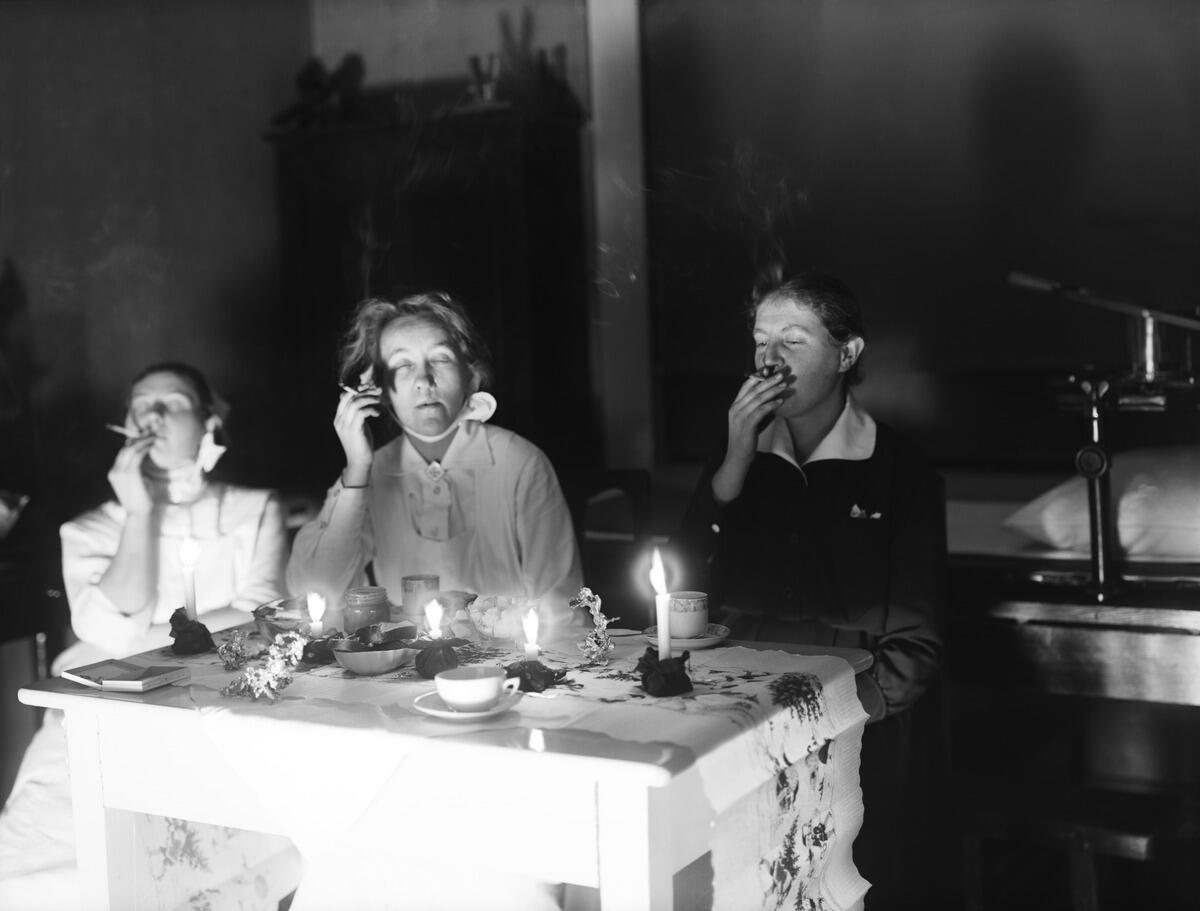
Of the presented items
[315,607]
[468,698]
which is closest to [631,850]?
[468,698]

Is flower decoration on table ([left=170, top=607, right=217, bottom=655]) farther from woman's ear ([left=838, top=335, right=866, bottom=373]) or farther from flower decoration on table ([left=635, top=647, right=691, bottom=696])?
woman's ear ([left=838, top=335, right=866, bottom=373])

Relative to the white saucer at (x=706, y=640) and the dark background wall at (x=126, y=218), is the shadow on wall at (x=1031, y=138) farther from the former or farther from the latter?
the dark background wall at (x=126, y=218)

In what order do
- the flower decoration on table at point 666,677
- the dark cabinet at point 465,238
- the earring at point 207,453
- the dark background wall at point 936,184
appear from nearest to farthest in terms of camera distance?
the flower decoration on table at point 666,677 < the earring at point 207,453 < the dark background wall at point 936,184 < the dark cabinet at point 465,238

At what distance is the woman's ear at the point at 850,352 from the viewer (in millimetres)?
Result: 3184

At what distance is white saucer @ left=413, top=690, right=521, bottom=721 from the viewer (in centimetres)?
212

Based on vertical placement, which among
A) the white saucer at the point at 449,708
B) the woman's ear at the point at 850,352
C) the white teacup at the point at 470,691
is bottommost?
the white saucer at the point at 449,708

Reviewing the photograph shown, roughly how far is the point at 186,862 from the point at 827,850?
121 cm

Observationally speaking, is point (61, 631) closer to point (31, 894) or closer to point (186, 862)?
point (31, 894)

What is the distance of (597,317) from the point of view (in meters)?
4.58

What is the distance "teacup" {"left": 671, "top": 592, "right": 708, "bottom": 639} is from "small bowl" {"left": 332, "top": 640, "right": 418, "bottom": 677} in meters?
0.51

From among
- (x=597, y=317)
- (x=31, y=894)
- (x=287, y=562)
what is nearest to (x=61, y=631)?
(x=287, y=562)

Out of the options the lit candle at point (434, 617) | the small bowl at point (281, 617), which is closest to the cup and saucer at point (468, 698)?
the lit candle at point (434, 617)

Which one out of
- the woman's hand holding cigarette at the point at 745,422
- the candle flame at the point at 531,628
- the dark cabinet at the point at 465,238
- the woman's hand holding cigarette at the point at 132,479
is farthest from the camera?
the dark cabinet at the point at 465,238

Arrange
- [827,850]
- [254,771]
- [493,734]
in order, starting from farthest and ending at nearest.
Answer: [827,850]
[254,771]
[493,734]
